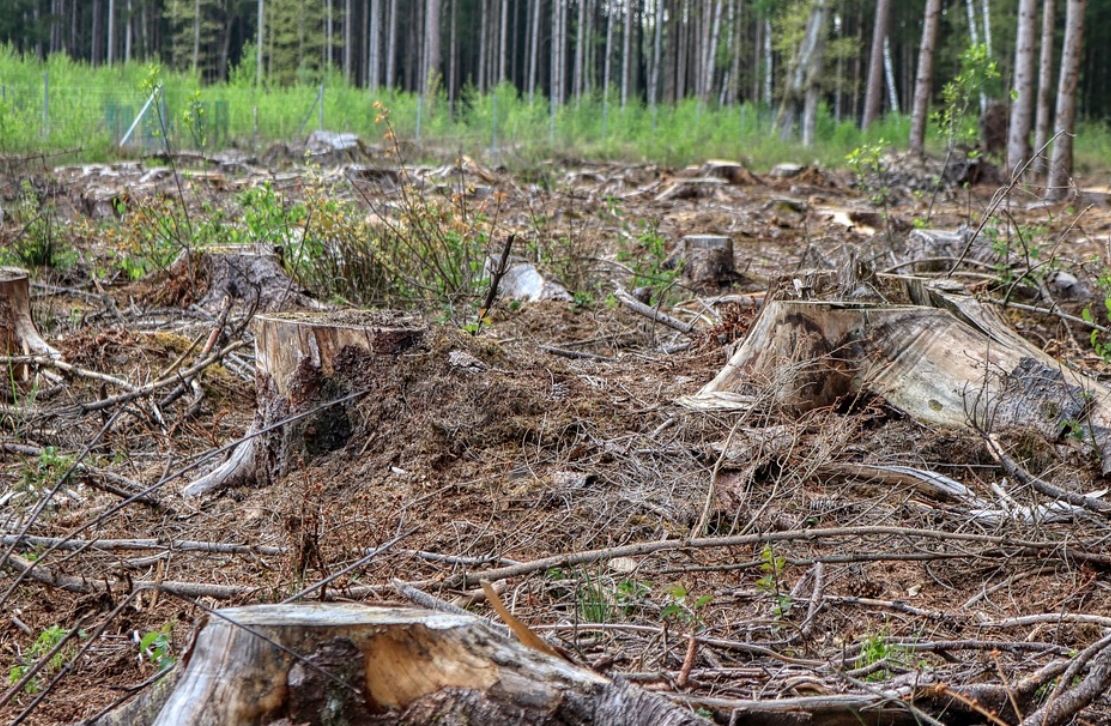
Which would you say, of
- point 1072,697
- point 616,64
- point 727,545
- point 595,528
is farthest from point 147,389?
point 616,64

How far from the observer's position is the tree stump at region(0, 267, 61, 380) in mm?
5535

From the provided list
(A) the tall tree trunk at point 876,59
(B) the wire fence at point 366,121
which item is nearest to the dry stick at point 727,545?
(B) the wire fence at point 366,121

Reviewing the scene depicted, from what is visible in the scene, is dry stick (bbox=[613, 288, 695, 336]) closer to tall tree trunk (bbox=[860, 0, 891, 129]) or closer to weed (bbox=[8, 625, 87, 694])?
weed (bbox=[8, 625, 87, 694])

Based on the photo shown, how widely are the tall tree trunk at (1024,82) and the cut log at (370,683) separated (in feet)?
46.9

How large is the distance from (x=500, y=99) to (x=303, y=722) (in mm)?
25332

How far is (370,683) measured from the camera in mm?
1795

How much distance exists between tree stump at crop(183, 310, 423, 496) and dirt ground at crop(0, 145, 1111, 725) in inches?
2.4

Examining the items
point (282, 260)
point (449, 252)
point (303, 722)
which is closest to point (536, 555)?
point (303, 722)

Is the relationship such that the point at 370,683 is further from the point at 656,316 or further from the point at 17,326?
the point at 17,326

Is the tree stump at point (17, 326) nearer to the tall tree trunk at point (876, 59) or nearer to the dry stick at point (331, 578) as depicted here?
the dry stick at point (331, 578)

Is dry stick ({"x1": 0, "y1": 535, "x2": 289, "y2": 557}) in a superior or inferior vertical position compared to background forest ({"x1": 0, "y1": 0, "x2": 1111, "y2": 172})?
inferior

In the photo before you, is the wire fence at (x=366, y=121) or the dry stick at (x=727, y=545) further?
the wire fence at (x=366, y=121)

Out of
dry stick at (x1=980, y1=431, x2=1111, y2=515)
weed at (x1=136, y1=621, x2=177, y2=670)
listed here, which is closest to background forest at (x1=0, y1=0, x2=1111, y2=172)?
dry stick at (x1=980, y1=431, x2=1111, y2=515)

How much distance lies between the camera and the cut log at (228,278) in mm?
6543
